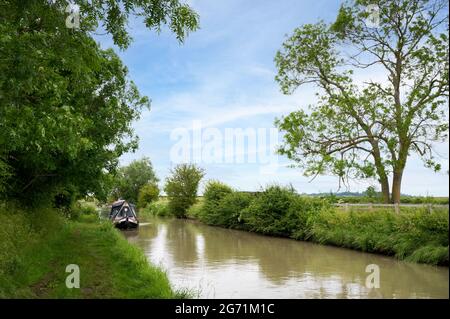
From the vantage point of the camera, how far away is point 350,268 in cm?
1398

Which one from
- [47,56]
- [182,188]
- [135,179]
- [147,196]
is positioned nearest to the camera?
A: [47,56]

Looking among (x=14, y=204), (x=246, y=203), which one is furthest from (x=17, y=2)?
(x=246, y=203)

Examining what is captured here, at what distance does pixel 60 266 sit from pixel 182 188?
126 ft

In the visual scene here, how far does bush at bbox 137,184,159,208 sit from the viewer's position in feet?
217

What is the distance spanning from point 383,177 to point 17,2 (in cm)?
1943

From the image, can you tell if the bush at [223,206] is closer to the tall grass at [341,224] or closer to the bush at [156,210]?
the tall grass at [341,224]

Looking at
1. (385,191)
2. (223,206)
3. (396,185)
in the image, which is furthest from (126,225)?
(396,185)

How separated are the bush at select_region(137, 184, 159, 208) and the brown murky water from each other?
46.1m

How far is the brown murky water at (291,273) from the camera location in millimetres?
10352

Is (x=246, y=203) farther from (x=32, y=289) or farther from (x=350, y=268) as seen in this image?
(x=32, y=289)

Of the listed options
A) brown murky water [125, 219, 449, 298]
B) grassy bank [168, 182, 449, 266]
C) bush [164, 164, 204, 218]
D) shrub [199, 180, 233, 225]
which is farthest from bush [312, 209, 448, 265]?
bush [164, 164, 204, 218]

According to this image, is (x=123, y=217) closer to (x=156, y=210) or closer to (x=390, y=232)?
(x=390, y=232)

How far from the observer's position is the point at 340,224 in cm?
2064

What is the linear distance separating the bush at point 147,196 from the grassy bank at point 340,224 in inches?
1223
